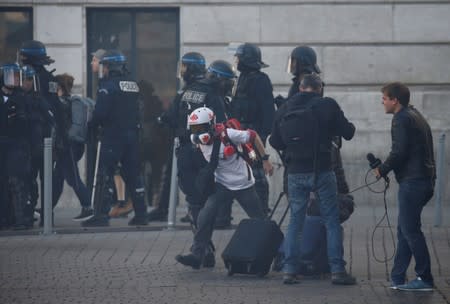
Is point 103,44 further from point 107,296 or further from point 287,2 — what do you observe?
point 107,296

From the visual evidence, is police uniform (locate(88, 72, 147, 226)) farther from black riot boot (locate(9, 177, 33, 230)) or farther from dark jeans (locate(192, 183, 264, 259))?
dark jeans (locate(192, 183, 264, 259))

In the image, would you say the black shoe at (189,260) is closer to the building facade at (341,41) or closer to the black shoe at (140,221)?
the black shoe at (140,221)

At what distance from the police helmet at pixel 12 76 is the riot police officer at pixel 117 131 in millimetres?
909

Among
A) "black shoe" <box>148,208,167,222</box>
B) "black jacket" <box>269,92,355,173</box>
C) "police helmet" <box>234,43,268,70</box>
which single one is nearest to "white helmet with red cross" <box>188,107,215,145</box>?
"black jacket" <box>269,92,355,173</box>

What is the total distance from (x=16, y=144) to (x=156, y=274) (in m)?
3.62

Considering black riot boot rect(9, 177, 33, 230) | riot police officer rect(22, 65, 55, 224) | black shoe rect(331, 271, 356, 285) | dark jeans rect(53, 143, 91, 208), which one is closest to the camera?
black shoe rect(331, 271, 356, 285)

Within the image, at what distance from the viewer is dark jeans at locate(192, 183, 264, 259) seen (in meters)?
10.4

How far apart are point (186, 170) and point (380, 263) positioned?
203 centimetres

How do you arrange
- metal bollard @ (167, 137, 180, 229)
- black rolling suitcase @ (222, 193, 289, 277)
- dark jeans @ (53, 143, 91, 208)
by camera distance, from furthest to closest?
dark jeans @ (53, 143, 91, 208)
metal bollard @ (167, 137, 180, 229)
black rolling suitcase @ (222, 193, 289, 277)

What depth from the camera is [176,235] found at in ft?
41.4

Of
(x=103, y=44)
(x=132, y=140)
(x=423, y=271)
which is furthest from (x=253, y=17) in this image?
(x=423, y=271)

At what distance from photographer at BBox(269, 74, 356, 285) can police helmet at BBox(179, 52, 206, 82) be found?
122 inches

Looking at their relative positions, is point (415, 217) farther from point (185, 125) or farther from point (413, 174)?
point (185, 125)

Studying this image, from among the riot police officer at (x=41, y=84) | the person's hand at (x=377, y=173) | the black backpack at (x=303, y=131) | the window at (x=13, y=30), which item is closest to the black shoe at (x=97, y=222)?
the riot police officer at (x=41, y=84)
